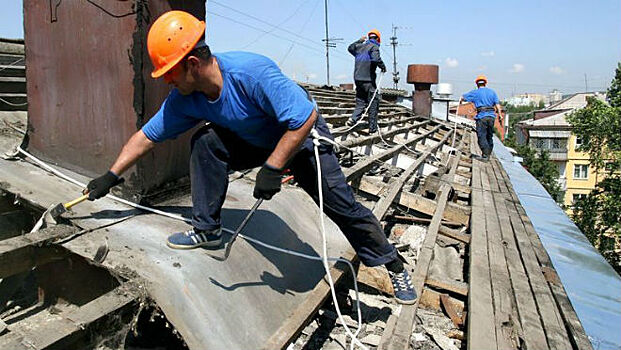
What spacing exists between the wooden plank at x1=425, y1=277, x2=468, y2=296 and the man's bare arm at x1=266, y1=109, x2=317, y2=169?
124 cm

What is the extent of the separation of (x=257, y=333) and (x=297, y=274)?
0.65 metres

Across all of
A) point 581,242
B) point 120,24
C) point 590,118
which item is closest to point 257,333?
point 120,24

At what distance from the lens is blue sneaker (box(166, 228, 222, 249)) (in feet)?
7.69

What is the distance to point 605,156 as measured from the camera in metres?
26.3

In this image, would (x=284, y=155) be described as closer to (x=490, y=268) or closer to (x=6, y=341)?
(x=6, y=341)

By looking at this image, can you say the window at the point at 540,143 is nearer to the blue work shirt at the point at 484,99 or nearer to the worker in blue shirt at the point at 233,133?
the blue work shirt at the point at 484,99

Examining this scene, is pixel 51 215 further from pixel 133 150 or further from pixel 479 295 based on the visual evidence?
pixel 479 295

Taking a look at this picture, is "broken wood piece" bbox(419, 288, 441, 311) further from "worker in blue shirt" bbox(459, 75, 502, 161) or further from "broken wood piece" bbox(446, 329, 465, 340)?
"worker in blue shirt" bbox(459, 75, 502, 161)

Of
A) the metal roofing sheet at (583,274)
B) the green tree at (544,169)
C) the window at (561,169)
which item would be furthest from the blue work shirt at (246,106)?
the window at (561,169)

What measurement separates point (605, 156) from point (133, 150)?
97.4 ft

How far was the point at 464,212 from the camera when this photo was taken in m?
4.22

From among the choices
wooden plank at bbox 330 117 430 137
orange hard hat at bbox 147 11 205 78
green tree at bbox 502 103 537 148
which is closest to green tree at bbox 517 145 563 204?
green tree at bbox 502 103 537 148

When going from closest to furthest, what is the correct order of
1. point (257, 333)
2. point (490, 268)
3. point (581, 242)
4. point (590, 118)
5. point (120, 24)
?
point (257, 333)
point (120, 24)
point (490, 268)
point (581, 242)
point (590, 118)

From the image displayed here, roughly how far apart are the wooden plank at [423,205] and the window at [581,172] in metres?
52.9
